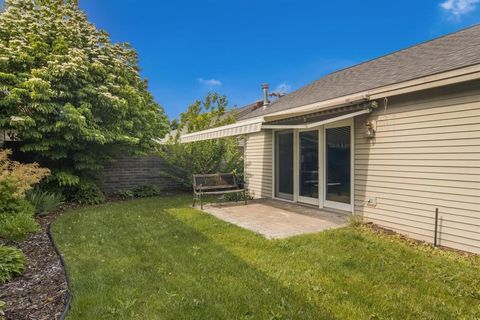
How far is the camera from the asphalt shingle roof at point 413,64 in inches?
257

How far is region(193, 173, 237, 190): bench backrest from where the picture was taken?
35.3 ft

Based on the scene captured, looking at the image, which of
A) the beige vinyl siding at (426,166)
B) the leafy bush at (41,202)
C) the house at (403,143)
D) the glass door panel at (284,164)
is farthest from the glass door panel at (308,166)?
the leafy bush at (41,202)

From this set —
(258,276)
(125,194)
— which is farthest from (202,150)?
(258,276)

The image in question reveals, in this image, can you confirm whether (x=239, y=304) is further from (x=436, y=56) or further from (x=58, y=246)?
(x=436, y=56)

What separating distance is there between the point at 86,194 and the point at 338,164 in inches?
359

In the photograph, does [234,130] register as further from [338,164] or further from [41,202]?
[41,202]

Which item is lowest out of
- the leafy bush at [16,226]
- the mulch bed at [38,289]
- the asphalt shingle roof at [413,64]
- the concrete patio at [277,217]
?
the mulch bed at [38,289]

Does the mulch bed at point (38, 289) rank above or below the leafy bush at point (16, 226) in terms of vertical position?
below

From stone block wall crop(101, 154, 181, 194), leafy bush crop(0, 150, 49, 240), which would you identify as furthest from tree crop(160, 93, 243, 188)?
leafy bush crop(0, 150, 49, 240)

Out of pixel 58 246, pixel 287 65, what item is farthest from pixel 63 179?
pixel 287 65

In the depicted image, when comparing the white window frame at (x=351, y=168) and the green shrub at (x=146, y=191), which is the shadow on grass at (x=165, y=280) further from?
the green shrub at (x=146, y=191)

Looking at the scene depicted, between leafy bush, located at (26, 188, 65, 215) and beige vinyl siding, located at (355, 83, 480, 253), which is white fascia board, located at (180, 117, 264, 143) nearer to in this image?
beige vinyl siding, located at (355, 83, 480, 253)

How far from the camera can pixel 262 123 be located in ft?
29.8

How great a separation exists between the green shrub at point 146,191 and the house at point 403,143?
434cm
